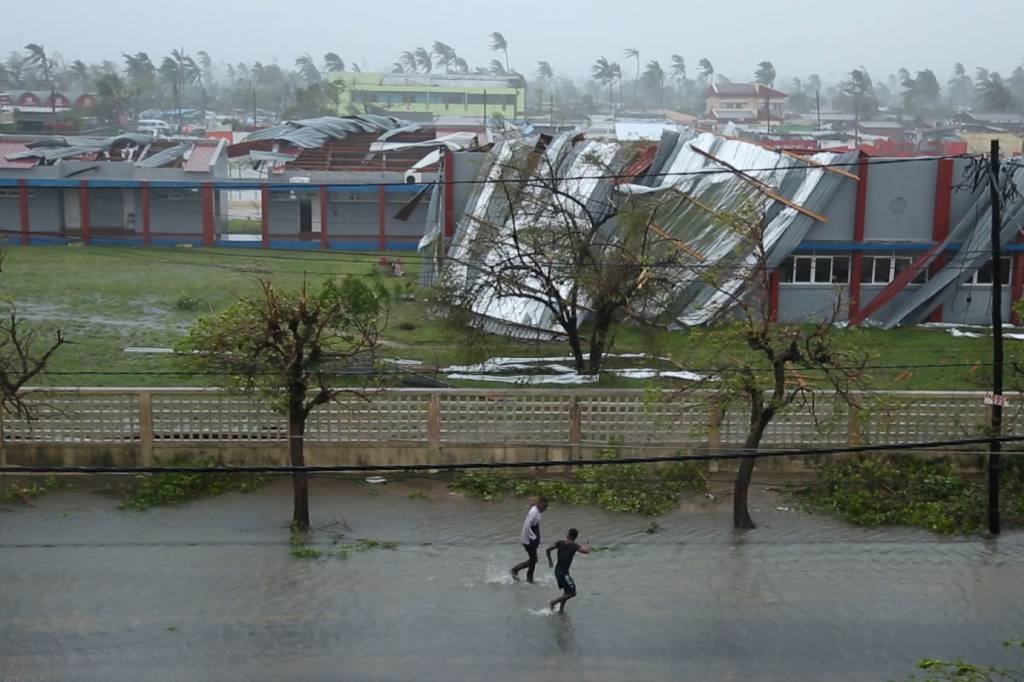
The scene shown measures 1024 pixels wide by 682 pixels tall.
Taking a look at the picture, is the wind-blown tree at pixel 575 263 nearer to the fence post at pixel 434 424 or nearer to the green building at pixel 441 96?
the fence post at pixel 434 424

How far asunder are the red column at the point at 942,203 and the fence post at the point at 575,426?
42.4 ft

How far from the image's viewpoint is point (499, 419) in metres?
15.6

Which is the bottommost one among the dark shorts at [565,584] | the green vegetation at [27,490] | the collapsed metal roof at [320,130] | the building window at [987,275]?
the green vegetation at [27,490]

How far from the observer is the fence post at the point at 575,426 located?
51.3 ft

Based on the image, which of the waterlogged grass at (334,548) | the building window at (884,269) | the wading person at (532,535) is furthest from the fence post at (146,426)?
the building window at (884,269)

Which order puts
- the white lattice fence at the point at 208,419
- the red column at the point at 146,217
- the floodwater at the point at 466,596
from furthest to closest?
1. the red column at the point at 146,217
2. the white lattice fence at the point at 208,419
3. the floodwater at the point at 466,596

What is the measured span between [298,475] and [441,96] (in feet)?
372

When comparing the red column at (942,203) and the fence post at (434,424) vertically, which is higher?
the red column at (942,203)

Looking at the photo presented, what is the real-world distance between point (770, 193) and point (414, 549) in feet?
47.7

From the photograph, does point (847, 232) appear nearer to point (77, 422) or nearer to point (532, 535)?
point (532, 535)

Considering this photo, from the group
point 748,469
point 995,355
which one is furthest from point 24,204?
point 995,355

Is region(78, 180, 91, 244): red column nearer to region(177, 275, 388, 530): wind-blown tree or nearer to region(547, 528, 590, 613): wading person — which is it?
region(177, 275, 388, 530): wind-blown tree

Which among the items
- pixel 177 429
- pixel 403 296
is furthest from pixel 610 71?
pixel 177 429

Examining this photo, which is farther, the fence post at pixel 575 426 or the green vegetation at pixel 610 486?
the fence post at pixel 575 426
